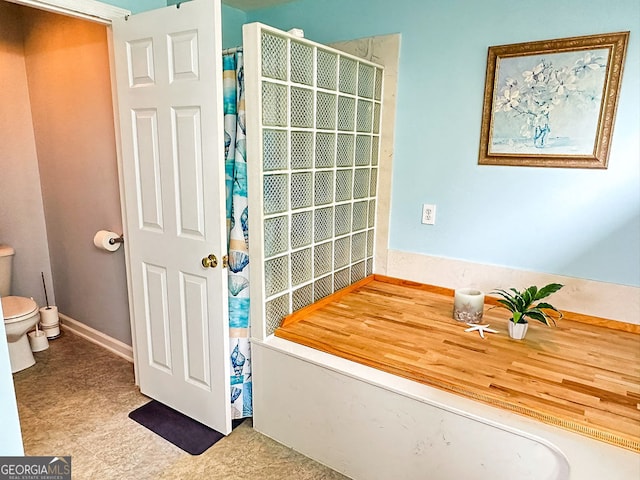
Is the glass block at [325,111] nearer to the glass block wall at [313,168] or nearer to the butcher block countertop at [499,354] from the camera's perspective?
the glass block wall at [313,168]

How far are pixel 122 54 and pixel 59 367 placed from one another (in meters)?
2.01

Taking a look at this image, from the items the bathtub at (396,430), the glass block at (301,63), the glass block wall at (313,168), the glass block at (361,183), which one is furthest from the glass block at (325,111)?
the bathtub at (396,430)

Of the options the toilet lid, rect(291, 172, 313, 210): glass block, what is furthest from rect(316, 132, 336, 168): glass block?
the toilet lid

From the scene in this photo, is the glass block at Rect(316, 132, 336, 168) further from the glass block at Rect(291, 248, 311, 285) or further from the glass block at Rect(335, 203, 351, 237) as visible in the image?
the glass block at Rect(291, 248, 311, 285)

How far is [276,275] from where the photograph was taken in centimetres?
195

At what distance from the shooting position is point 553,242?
208cm

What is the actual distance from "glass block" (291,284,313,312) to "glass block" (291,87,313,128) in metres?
0.80

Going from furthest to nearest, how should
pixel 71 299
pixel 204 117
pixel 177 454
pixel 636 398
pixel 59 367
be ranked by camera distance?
pixel 71 299 → pixel 59 367 → pixel 177 454 → pixel 204 117 → pixel 636 398

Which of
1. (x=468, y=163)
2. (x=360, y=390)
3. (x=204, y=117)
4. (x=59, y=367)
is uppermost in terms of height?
(x=204, y=117)

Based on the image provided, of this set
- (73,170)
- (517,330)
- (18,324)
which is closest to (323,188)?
(517,330)

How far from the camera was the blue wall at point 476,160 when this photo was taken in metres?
1.87

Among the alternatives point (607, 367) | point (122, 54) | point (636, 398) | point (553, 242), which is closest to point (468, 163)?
point (553, 242)

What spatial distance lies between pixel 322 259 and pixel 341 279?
0.24 metres

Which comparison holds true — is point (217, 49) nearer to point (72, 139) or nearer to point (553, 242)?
point (72, 139)
